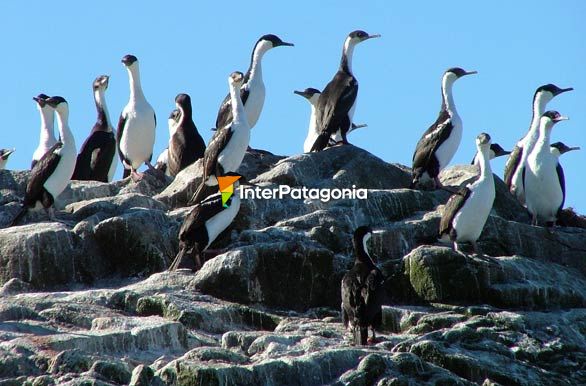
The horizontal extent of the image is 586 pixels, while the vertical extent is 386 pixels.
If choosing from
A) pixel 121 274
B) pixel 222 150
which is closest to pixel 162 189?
pixel 222 150

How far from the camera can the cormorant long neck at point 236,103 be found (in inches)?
942

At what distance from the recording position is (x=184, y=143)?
83.7 feet

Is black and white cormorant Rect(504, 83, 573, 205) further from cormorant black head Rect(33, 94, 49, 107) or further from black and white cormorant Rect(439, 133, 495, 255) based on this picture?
cormorant black head Rect(33, 94, 49, 107)

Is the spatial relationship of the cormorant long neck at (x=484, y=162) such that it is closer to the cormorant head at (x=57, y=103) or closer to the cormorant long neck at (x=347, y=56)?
the cormorant long neck at (x=347, y=56)

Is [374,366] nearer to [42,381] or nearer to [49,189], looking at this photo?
[42,381]

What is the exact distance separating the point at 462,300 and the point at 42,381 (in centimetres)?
620

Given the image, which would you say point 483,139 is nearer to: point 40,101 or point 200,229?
point 200,229

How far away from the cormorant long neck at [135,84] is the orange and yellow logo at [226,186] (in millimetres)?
4290

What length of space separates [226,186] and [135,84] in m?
5.00

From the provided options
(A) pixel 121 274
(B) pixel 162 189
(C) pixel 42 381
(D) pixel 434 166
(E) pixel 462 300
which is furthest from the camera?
(B) pixel 162 189

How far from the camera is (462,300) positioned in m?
19.8

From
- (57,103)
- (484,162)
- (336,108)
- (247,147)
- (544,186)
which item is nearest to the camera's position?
(484,162)

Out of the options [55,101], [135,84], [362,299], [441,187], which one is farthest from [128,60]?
[362,299]

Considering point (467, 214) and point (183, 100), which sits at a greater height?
point (183, 100)
